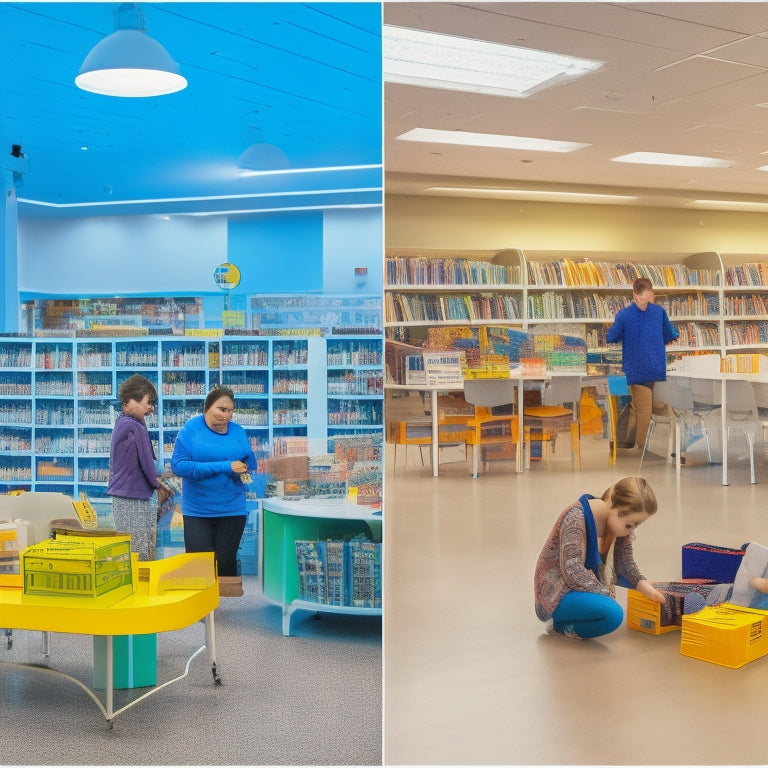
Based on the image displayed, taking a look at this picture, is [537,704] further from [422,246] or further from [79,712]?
[422,246]

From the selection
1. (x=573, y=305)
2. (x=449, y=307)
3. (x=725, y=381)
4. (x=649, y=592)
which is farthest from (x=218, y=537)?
(x=573, y=305)

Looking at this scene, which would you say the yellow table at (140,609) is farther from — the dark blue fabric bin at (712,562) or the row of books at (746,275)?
the row of books at (746,275)

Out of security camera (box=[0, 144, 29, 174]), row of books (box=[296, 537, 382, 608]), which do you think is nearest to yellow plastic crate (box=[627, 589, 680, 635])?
row of books (box=[296, 537, 382, 608])

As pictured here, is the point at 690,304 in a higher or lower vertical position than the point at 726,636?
higher

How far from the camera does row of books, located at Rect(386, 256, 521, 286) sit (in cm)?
1070

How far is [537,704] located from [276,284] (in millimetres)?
1730

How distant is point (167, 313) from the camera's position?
306 cm

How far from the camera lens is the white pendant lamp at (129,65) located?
2783mm

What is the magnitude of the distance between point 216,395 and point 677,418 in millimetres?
6603

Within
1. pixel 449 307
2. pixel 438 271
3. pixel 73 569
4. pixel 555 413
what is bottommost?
pixel 73 569

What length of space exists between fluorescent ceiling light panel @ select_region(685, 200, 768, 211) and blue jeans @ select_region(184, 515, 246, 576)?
1076 cm

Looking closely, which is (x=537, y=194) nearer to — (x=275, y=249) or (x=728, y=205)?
Answer: (x=728, y=205)

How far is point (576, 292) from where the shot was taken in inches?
467

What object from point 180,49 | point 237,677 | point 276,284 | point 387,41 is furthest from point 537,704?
point 387,41
